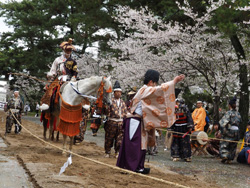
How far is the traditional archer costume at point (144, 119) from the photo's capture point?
5.52 meters

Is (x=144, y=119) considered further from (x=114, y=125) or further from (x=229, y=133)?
(x=229, y=133)

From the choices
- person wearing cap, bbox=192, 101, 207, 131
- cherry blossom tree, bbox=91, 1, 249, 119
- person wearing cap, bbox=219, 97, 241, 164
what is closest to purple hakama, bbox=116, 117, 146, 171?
person wearing cap, bbox=219, 97, 241, 164

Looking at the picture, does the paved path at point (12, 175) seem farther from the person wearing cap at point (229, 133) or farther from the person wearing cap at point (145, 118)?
the person wearing cap at point (229, 133)

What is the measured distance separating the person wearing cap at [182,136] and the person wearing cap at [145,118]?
3.18m

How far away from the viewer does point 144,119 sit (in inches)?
222

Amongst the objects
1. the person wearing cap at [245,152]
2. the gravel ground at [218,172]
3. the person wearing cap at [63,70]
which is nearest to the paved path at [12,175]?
the person wearing cap at [63,70]

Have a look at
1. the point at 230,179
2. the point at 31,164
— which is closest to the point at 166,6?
the point at 230,179

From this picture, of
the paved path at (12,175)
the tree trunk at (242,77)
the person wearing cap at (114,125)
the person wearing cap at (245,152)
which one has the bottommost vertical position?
the paved path at (12,175)

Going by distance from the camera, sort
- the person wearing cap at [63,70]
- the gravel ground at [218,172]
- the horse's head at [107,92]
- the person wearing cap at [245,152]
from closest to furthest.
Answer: the gravel ground at [218,172], the horse's head at [107,92], the person wearing cap at [63,70], the person wearing cap at [245,152]

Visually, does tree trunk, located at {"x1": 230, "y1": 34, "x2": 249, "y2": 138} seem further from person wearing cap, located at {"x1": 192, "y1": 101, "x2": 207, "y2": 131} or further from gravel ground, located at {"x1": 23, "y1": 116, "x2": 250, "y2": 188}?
gravel ground, located at {"x1": 23, "y1": 116, "x2": 250, "y2": 188}

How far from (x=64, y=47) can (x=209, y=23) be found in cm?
601

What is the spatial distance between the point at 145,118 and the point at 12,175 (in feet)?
7.52

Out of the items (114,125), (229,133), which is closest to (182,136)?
(229,133)

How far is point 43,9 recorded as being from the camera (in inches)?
1230
